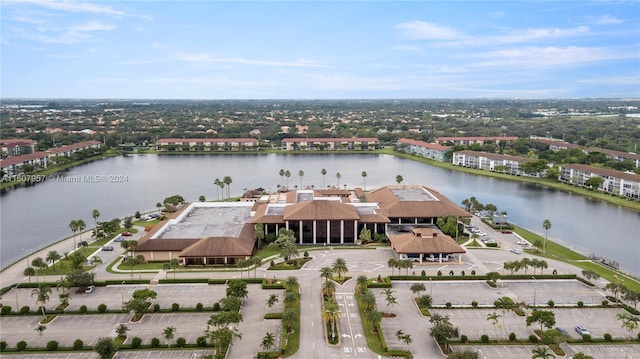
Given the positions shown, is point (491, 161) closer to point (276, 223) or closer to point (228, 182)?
point (228, 182)

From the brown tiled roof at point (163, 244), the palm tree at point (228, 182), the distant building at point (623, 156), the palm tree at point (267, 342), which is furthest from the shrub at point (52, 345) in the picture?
the distant building at point (623, 156)

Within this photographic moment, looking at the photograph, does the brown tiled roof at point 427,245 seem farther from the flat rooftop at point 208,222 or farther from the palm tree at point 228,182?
the palm tree at point 228,182

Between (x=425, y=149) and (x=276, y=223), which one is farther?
(x=425, y=149)

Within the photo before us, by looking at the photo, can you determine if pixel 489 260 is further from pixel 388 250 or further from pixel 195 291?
pixel 195 291

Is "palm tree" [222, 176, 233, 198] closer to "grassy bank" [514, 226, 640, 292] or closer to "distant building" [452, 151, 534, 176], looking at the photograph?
"grassy bank" [514, 226, 640, 292]

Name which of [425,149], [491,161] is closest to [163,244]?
[491,161]

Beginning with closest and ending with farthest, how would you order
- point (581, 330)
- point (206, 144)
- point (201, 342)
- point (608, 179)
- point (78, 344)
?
point (78, 344)
point (201, 342)
point (581, 330)
point (608, 179)
point (206, 144)
